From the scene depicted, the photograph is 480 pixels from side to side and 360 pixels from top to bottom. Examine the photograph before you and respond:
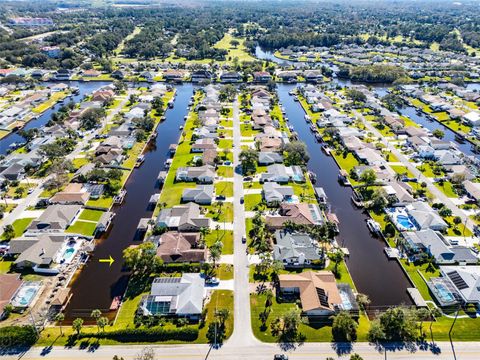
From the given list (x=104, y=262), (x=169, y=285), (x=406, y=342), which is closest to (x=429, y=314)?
(x=406, y=342)

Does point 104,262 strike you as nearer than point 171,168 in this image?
Yes

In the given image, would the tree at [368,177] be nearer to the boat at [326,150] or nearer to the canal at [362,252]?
the canal at [362,252]

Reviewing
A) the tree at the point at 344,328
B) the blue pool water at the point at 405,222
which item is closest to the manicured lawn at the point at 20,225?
the tree at the point at 344,328

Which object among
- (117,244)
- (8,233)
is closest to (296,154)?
(117,244)

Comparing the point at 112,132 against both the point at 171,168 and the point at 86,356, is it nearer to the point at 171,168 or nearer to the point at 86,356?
the point at 171,168

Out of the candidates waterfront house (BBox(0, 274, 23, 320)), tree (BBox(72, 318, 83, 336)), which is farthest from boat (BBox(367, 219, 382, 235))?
waterfront house (BBox(0, 274, 23, 320))
